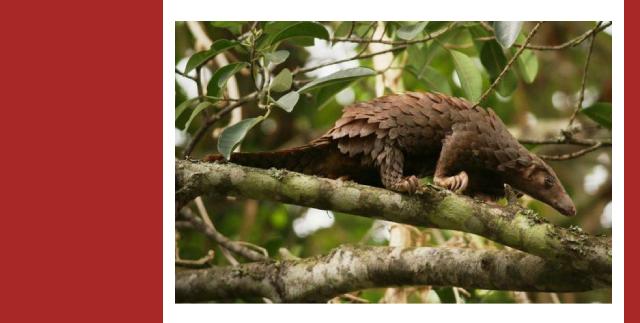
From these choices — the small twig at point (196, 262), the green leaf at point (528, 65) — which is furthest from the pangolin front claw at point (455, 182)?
the small twig at point (196, 262)

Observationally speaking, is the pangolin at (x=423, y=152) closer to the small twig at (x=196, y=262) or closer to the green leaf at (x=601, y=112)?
the green leaf at (x=601, y=112)

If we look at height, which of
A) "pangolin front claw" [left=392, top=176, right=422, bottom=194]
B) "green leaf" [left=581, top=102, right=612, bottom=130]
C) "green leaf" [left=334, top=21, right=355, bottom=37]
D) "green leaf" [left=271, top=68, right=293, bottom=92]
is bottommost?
"pangolin front claw" [left=392, top=176, right=422, bottom=194]

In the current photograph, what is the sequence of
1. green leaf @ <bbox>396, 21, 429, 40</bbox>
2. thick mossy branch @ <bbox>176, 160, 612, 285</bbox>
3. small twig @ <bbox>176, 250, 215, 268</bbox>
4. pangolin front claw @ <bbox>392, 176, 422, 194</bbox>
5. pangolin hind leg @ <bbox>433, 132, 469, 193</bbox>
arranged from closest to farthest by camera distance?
1. thick mossy branch @ <bbox>176, 160, 612, 285</bbox>
2. pangolin front claw @ <bbox>392, 176, 422, 194</bbox>
3. pangolin hind leg @ <bbox>433, 132, 469, 193</bbox>
4. green leaf @ <bbox>396, 21, 429, 40</bbox>
5. small twig @ <bbox>176, 250, 215, 268</bbox>

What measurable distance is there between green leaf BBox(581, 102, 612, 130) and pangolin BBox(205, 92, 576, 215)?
0.59 metres

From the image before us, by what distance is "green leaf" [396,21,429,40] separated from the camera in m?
2.86

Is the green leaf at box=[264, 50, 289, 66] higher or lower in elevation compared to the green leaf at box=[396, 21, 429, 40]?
lower

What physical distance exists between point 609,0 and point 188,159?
62.2 inches

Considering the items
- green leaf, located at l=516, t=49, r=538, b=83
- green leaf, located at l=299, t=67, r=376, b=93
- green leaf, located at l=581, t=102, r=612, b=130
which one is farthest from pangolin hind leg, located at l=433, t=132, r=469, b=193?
green leaf, located at l=516, t=49, r=538, b=83

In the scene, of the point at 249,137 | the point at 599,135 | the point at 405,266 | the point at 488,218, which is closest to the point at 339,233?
the point at 249,137

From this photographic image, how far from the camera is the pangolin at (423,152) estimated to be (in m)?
2.60

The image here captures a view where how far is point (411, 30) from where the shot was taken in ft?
9.49

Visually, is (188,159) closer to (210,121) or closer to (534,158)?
(210,121)

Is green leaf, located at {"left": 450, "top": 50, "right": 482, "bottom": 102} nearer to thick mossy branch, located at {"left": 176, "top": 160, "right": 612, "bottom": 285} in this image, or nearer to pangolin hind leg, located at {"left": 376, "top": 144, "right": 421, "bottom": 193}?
pangolin hind leg, located at {"left": 376, "top": 144, "right": 421, "bottom": 193}

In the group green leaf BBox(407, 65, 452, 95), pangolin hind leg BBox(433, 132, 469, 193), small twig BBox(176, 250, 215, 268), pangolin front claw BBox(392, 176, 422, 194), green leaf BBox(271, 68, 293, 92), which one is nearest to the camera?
pangolin front claw BBox(392, 176, 422, 194)
